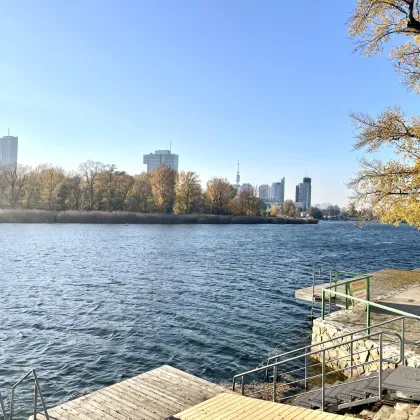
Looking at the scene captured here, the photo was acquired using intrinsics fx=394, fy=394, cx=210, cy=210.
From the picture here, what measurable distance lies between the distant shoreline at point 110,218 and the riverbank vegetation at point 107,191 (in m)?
5.37

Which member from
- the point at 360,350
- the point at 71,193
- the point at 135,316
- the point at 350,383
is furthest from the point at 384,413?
the point at 71,193

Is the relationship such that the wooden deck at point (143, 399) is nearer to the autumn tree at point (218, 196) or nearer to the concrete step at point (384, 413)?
the concrete step at point (384, 413)

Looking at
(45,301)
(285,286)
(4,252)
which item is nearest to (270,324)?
(285,286)

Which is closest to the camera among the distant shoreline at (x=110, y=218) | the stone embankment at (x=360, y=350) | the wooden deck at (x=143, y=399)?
the wooden deck at (x=143, y=399)

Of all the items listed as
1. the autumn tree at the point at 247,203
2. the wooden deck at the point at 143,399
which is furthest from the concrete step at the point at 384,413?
the autumn tree at the point at 247,203

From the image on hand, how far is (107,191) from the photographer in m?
103

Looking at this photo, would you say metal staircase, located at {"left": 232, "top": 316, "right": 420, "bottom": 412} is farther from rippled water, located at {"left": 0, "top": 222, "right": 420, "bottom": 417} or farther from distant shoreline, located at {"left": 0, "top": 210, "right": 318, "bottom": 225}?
distant shoreline, located at {"left": 0, "top": 210, "right": 318, "bottom": 225}

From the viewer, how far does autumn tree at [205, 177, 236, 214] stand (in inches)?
4803

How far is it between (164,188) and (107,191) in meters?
15.8

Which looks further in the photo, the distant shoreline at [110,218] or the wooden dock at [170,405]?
the distant shoreline at [110,218]

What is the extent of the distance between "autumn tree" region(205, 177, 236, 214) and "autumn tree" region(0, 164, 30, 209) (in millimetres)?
52169

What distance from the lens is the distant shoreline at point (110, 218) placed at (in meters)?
79.1

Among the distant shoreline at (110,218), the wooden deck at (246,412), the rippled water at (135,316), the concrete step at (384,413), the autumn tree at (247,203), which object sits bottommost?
the rippled water at (135,316)

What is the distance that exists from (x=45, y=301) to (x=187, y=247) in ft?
99.7
